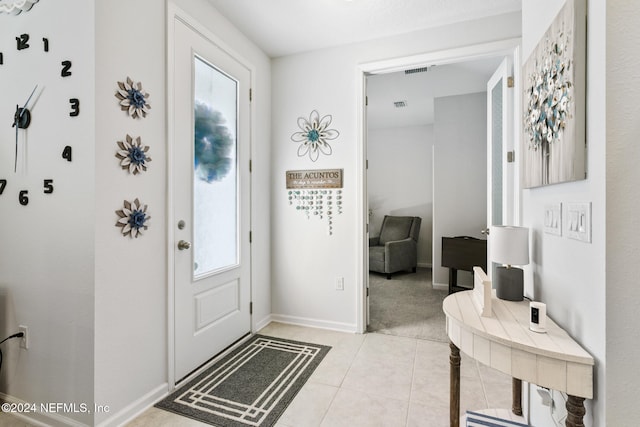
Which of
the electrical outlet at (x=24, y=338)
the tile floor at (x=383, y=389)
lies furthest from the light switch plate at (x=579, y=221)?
the electrical outlet at (x=24, y=338)

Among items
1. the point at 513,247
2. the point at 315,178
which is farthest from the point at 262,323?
the point at 513,247

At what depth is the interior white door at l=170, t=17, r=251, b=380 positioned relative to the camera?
6.40ft

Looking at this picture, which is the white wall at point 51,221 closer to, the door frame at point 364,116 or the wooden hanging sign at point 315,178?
the wooden hanging sign at point 315,178

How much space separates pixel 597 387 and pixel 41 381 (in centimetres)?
241

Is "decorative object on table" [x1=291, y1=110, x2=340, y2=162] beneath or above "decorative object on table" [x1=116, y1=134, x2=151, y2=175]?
above

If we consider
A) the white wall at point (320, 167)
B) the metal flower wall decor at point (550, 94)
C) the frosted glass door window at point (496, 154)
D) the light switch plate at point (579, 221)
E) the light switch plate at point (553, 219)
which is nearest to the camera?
the light switch plate at point (579, 221)

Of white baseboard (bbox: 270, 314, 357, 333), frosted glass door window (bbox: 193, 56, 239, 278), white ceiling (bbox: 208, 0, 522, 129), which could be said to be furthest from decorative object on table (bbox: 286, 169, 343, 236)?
white ceiling (bbox: 208, 0, 522, 129)

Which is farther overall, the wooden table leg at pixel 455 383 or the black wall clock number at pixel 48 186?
the black wall clock number at pixel 48 186

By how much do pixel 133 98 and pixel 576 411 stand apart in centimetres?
226

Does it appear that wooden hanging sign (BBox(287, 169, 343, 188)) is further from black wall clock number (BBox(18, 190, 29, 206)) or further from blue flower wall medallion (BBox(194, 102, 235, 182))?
black wall clock number (BBox(18, 190, 29, 206))

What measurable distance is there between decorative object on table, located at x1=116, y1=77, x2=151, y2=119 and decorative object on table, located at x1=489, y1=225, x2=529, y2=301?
1.97m

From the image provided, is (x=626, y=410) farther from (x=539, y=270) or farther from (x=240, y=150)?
(x=240, y=150)

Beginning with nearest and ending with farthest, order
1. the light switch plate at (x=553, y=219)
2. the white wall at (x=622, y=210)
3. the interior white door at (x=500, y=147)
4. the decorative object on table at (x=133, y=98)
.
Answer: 1. the white wall at (x=622, y=210)
2. the light switch plate at (x=553, y=219)
3. the decorative object on table at (x=133, y=98)
4. the interior white door at (x=500, y=147)

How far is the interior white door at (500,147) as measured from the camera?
2.35 meters
